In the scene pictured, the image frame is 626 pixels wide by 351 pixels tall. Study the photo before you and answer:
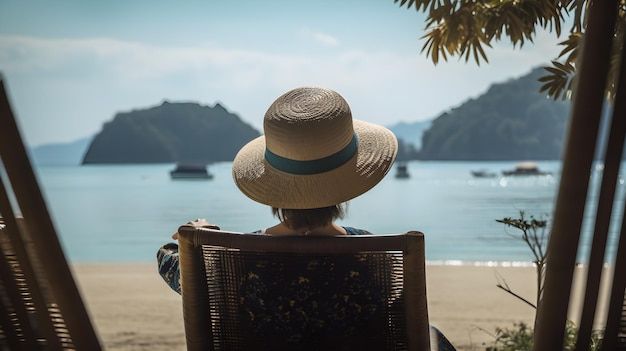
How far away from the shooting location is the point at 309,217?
1462 mm

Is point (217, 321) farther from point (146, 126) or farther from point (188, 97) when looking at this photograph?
point (188, 97)

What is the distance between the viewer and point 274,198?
4.90 feet

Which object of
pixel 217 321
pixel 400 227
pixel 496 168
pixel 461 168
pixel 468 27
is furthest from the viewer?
pixel 461 168

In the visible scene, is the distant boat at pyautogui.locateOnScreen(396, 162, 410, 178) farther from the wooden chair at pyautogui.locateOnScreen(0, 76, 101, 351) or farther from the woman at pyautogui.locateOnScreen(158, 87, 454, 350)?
the wooden chair at pyautogui.locateOnScreen(0, 76, 101, 351)

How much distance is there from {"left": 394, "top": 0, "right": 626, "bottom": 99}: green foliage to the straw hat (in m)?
1.25

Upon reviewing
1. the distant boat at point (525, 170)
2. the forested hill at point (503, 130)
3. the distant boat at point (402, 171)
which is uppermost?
the forested hill at point (503, 130)

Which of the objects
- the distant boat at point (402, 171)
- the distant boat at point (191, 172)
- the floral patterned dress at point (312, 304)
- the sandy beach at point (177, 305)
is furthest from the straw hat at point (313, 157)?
the distant boat at point (402, 171)

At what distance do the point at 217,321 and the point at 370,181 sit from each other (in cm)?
47

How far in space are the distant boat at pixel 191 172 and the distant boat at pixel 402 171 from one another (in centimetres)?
1240

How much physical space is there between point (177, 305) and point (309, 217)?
5488 millimetres

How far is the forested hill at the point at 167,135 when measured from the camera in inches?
1609

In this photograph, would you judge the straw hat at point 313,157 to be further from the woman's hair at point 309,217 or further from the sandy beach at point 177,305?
the sandy beach at point 177,305

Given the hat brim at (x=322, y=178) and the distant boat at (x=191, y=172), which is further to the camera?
the distant boat at (x=191, y=172)

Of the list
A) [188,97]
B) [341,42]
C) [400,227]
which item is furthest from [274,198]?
[188,97]
